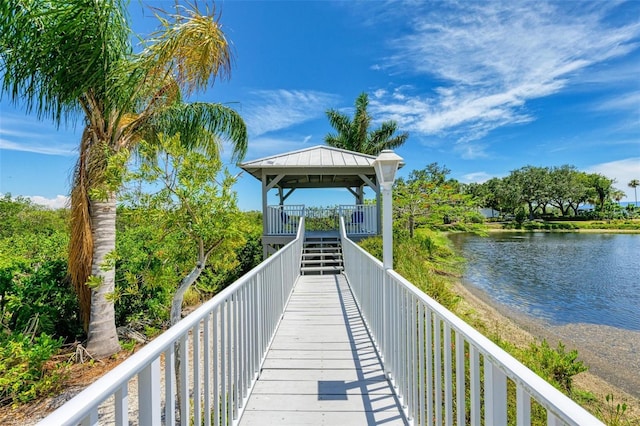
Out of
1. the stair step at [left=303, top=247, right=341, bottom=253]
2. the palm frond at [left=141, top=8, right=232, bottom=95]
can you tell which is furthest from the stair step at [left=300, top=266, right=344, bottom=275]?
the palm frond at [left=141, top=8, right=232, bottom=95]

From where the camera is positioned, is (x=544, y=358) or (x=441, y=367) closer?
(x=441, y=367)

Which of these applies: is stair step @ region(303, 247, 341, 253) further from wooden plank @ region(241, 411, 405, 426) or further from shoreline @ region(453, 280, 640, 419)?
wooden plank @ region(241, 411, 405, 426)

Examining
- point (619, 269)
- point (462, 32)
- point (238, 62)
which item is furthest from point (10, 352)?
point (619, 269)

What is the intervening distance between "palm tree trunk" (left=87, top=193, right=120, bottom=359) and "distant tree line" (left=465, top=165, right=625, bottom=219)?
46.3 meters

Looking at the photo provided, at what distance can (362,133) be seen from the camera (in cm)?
2280

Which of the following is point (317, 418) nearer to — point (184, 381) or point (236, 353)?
point (236, 353)

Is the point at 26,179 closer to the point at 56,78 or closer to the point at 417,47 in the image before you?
the point at 56,78

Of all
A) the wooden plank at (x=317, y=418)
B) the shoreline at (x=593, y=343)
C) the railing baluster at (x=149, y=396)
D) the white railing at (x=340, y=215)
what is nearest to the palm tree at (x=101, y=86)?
the wooden plank at (x=317, y=418)

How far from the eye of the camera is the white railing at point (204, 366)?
1021 mm

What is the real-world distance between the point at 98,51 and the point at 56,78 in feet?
2.49

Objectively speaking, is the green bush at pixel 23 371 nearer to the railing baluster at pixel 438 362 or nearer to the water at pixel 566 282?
the railing baluster at pixel 438 362

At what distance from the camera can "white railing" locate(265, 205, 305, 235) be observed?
10.6 meters

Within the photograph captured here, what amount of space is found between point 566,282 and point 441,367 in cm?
1542

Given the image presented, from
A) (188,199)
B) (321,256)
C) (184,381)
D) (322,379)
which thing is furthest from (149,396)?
(321,256)
